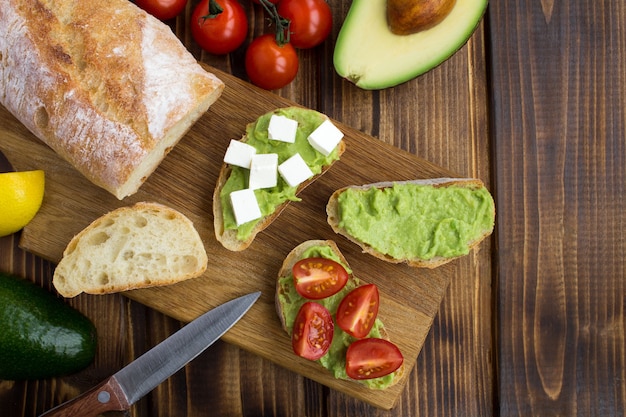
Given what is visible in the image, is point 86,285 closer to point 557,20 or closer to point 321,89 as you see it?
point 321,89

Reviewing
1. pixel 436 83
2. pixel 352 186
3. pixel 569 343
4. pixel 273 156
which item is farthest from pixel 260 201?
pixel 569 343

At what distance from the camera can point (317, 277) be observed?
108 inches

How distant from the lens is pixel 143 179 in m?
2.93

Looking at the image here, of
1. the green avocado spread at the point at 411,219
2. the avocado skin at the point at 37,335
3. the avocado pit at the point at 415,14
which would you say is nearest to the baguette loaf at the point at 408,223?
the green avocado spread at the point at 411,219

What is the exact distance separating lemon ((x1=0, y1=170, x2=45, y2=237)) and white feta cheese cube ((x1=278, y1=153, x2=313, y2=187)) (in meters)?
1.17

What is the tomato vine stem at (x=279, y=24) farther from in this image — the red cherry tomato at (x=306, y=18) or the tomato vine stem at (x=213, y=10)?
the tomato vine stem at (x=213, y=10)

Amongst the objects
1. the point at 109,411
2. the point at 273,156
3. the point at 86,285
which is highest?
the point at 273,156

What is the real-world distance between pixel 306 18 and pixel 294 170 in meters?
0.80

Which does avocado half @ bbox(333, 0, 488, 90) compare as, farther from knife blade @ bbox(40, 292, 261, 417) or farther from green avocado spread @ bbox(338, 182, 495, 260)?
knife blade @ bbox(40, 292, 261, 417)

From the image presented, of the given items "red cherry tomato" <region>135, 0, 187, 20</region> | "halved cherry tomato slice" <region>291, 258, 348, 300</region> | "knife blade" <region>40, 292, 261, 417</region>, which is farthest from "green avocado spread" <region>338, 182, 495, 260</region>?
"red cherry tomato" <region>135, 0, 187, 20</region>

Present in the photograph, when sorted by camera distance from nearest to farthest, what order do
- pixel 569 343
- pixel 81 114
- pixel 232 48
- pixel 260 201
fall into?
1. pixel 81 114
2. pixel 260 201
3. pixel 232 48
4. pixel 569 343

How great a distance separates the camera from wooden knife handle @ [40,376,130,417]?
8.86 ft

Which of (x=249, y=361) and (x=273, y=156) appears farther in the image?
(x=249, y=361)

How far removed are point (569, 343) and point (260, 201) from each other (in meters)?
1.88
